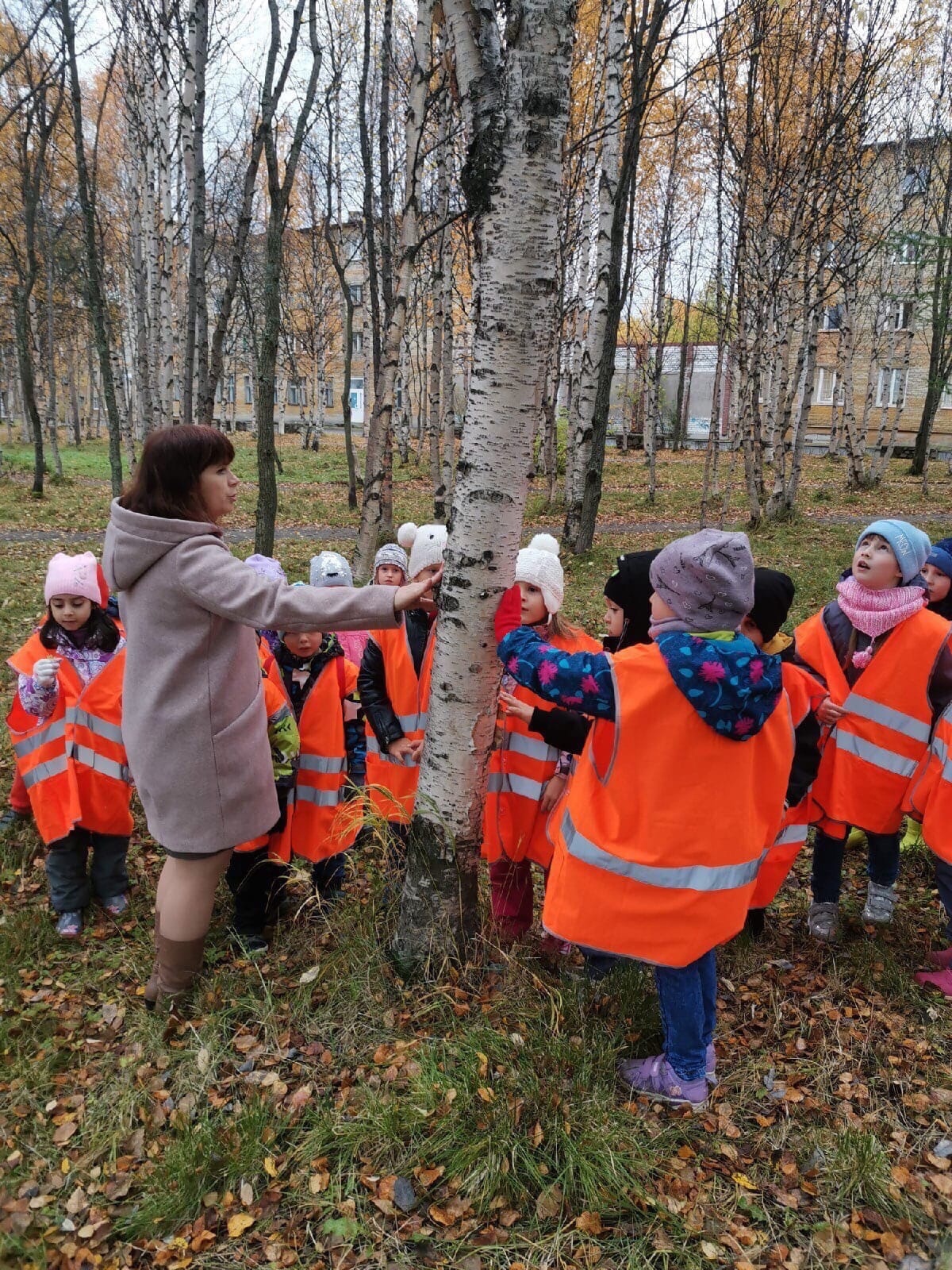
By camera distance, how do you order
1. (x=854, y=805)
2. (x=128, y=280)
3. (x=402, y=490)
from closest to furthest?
(x=854, y=805) < (x=402, y=490) < (x=128, y=280)

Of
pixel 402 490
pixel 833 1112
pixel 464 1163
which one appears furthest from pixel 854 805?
pixel 402 490

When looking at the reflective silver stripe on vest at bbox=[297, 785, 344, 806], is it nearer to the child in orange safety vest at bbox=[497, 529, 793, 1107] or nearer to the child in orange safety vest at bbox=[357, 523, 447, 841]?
the child in orange safety vest at bbox=[357, 523, 447, 841]

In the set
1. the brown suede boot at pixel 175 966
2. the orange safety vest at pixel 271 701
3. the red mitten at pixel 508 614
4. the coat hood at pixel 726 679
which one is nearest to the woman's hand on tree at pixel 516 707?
the red mitten at pixel 508 614

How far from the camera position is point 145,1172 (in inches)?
88.9

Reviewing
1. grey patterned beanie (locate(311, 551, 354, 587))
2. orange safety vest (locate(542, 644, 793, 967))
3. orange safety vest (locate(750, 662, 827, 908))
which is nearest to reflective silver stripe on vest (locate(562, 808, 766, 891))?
orange safety vest (locate(542, 644, 793, 967))

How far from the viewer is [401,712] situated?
3.36 meters

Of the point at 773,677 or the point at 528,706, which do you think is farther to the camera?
the point at 528,706

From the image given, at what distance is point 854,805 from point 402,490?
1669cm

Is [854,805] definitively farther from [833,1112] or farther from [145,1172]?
[145,1172]

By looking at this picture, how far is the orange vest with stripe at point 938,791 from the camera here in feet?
10.0

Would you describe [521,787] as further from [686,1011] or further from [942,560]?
[942,560]

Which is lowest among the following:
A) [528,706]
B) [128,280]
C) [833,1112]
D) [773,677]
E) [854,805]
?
[833,1112]

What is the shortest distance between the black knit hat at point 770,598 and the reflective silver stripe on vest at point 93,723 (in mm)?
2742

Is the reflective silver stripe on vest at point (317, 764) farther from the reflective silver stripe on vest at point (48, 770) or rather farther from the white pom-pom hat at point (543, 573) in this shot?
the white pom-pom hat at point (543, 573)
